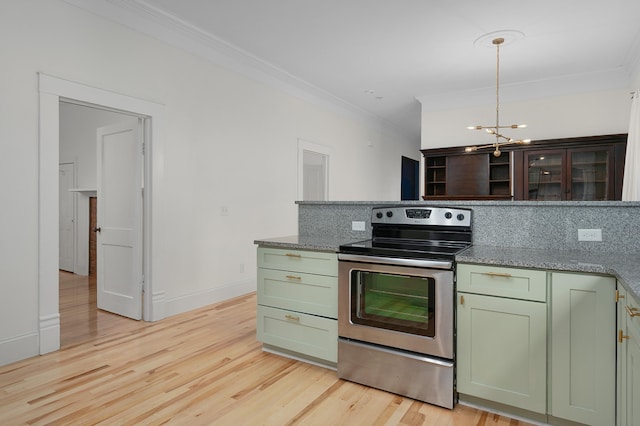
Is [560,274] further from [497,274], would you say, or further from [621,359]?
[621,359]

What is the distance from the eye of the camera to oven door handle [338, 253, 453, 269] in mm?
2053

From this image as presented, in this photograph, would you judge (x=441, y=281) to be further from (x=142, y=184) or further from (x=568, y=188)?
(x=568, y=188)

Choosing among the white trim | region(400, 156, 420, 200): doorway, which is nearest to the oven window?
the white trim

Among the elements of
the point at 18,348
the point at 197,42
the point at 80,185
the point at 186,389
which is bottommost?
the point at 186,389

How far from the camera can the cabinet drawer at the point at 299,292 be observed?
2.51m

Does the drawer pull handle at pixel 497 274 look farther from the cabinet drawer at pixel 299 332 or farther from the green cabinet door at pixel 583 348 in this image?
the cabinet drawer at pixel 299 332

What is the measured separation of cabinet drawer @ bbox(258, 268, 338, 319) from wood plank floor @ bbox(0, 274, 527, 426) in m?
0.41

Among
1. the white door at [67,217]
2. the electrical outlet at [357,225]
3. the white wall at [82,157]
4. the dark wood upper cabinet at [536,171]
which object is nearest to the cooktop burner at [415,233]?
the electrical outlet at [357,225]

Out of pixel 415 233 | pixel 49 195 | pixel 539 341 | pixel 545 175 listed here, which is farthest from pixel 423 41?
pixel 49 195

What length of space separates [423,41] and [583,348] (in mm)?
3408

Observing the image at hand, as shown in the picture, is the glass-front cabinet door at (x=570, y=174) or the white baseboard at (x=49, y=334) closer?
the white baseboard at (x=49, y=334)

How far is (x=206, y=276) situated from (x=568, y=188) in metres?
4.79

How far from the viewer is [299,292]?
2.64 meters

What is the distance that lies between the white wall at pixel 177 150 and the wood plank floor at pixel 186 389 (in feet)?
1.65
